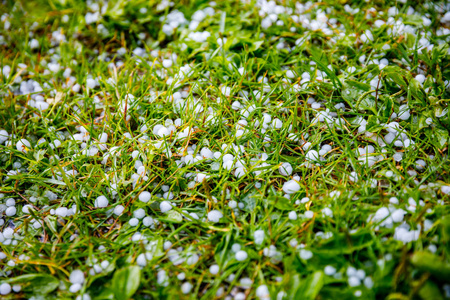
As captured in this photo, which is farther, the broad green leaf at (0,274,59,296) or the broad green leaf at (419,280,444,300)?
the broad green leaf at (0,274,59,296)

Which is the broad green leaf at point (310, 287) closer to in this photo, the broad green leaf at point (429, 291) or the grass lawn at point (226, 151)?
the grass lawn at point (226, 151)

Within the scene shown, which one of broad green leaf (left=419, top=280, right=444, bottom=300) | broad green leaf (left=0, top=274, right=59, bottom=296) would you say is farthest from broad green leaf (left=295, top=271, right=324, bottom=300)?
broad green leaf (left=0, top=274, right=59, bottom=296)

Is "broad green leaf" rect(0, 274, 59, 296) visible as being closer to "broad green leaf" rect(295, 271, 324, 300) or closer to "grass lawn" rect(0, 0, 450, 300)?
"grass lawn" rect(0, 0, 450, 300)

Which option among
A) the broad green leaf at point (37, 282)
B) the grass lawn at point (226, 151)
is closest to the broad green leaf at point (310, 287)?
the grass lawn at point (226, 151)

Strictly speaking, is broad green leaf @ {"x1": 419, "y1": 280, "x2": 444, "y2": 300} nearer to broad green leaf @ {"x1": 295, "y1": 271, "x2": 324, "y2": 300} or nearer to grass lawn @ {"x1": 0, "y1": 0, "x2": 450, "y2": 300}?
grass lawn @ {"x1": 0, "y1": 0, "x2": 450, "y2": 300}

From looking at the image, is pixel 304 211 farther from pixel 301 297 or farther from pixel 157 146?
pixel 157 146

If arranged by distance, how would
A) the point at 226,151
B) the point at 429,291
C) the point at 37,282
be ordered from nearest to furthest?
the point at 429,291 < the point at 37,282 < the point at 226,151

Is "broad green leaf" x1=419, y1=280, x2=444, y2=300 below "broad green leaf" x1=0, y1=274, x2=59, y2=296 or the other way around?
the other way around

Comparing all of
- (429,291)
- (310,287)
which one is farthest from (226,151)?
(429,291)

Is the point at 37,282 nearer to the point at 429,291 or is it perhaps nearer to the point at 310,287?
the point at 310,287
